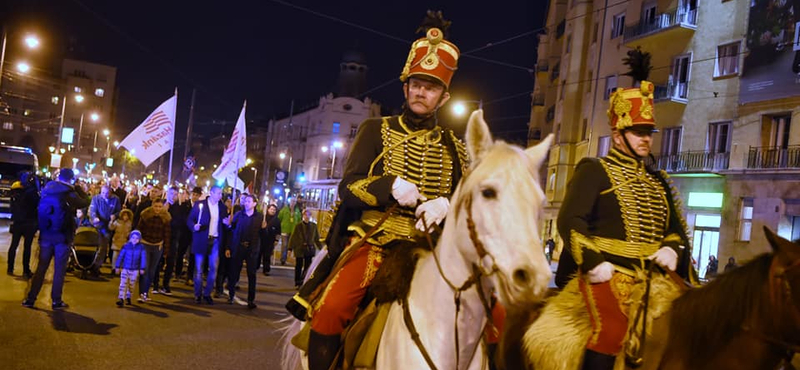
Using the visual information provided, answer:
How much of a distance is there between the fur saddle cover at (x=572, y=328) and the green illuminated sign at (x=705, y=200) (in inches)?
1070

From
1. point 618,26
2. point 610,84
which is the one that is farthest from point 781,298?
point 618,26

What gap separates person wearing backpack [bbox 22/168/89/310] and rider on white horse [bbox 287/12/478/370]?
8040 mm

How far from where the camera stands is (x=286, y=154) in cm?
9300

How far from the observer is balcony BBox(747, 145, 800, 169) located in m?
25.4

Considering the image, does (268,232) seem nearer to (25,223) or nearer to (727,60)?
(25,223)

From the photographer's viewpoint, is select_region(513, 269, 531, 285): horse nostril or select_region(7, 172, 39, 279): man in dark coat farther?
select_region(7, 172, 39, 279): man in dark coat

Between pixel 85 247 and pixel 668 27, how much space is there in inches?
1097

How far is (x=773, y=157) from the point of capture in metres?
26.5

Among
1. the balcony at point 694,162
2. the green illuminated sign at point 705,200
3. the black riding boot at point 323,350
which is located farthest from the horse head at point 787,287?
the green illuminated sign at point 705,200

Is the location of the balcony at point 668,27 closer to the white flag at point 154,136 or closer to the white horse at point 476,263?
the white flag at point 154,136

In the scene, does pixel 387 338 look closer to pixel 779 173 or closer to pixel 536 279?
pixel 536 279

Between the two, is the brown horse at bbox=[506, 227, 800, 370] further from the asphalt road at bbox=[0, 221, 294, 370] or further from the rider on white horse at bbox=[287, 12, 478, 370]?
the asphalt road at bbox=[0, 221, 294, 370]

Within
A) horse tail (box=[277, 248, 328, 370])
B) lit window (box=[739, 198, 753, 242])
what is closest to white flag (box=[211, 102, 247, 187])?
horse tail (box=[277, 248, 328, 370])

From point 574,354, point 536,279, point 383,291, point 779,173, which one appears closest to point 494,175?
point 536,279
